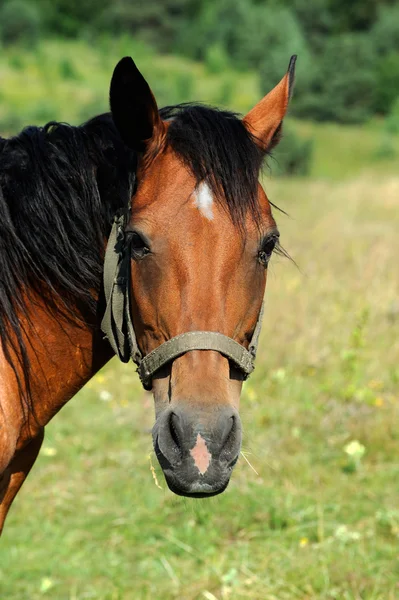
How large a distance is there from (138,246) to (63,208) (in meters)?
0.34

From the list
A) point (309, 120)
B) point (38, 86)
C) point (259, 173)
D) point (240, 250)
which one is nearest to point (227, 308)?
point (240, 250)

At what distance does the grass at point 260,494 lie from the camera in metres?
3.28

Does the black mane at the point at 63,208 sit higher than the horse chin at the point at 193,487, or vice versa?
the black mane at the point at 63,208

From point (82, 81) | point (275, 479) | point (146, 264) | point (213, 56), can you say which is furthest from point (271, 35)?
point (146, 264)

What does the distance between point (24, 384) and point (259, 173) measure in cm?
100

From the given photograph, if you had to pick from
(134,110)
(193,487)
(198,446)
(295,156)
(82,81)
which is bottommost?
(82,81)

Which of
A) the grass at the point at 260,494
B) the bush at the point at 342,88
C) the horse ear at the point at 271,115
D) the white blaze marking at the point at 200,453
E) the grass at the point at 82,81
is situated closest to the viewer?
the white blaze marking at the point at 200,453

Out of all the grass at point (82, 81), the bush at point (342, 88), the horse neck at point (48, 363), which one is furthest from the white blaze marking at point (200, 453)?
the bush at point (342, 88)

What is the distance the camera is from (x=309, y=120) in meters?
41.2

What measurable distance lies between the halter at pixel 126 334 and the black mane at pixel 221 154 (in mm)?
285

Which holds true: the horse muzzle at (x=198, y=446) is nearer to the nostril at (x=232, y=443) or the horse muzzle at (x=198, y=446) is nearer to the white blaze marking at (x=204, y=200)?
the nostril at (x=232, y=443)

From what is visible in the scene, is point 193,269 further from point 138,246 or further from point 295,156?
point 295,156

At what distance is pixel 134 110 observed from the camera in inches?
80.9

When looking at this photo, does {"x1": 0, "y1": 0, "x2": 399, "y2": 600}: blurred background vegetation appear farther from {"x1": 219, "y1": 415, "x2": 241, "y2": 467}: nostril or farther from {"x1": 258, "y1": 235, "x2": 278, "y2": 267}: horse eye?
{"x1": 258, "y1": 235, "x2": 278, "y2": 267}: horse eye
